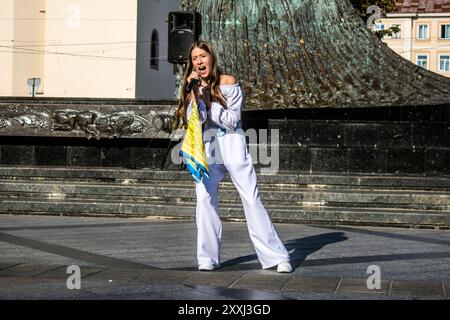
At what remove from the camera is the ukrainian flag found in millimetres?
5684

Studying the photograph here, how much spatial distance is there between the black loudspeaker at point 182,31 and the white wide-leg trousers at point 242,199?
16.7ft

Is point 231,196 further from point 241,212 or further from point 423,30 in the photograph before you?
point 423,30

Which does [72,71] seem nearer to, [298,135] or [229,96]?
[298,135]

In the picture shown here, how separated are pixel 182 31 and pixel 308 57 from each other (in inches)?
94.8

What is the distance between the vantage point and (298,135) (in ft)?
37.6

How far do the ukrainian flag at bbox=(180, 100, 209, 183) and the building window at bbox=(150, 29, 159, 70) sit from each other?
34.0 m

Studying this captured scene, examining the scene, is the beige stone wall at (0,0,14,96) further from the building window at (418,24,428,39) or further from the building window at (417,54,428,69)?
the building window at (417,54,428,69)

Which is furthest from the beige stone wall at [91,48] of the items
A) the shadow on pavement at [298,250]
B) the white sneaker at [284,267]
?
the white sneaker at [284,267]

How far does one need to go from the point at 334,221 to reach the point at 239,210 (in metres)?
Result: 1.03

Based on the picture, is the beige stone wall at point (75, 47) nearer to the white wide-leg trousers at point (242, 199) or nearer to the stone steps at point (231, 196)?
the stone steps at point (231, 196)

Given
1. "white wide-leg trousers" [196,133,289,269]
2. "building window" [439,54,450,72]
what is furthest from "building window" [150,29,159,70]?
"building window" [439,54,450,72]

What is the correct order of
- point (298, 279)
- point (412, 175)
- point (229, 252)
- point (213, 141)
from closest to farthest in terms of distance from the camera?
1. point (298, 279)
2. point (213, 141)
3. point (229, 252)
4. point (412, 175)

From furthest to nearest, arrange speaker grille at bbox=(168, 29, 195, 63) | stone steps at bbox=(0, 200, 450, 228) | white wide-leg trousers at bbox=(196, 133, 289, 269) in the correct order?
1. speaker grille at bbox=(168, 29, 195, 63)
2. stone steps at bbox=(0, 200, 450, 228)
3. white wide-leg trousers at bbox=(196, 133, 289, 269)
